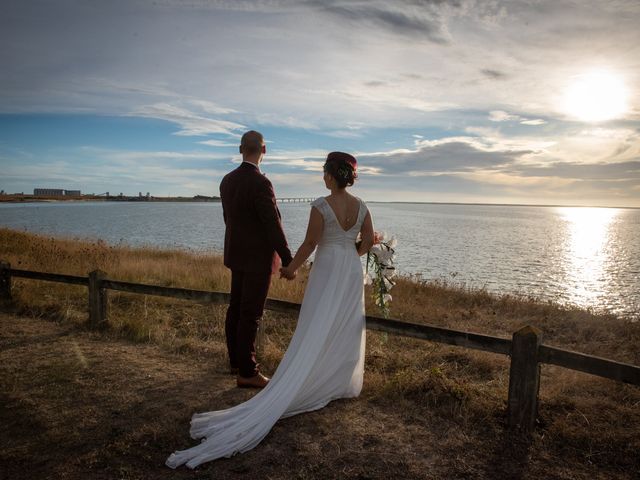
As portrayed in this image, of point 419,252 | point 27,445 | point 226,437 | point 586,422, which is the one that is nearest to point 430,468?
point 226,437

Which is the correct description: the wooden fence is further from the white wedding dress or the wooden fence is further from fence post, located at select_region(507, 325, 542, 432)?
the white wedding dress

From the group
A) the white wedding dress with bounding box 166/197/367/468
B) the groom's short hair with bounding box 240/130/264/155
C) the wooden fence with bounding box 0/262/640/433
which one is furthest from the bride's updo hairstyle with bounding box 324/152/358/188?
the wooden fence with bounding box 0/262/640/433

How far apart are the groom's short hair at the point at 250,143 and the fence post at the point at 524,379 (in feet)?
10.4

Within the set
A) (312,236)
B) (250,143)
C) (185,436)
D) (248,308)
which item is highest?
(250,143)

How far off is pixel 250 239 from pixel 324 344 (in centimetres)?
135

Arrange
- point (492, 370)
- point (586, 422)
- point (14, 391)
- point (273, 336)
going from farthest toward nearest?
point (273, 336), point (492, 370), point (14, 391), point (586, 422)

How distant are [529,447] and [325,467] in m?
1.84

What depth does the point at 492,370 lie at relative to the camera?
6.86 metres

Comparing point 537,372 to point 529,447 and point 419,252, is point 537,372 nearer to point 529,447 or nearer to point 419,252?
point 529,447

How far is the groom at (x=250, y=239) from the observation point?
16.0 feet

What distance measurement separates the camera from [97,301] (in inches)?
292

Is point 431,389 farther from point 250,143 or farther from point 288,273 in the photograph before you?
point 250,143

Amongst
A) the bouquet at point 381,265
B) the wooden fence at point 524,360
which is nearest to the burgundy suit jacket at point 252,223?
the bouquet at point 381,265

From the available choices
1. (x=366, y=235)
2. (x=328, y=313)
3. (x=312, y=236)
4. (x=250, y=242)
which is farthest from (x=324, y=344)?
(x=250, y=242)
